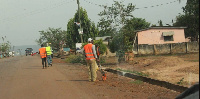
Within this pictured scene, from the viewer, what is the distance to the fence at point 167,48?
26547mm

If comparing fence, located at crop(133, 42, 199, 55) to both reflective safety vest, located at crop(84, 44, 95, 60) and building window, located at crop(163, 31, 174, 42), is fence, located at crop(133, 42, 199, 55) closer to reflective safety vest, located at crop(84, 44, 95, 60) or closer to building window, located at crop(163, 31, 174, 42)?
building window, located at crop(163, 31, 174, 42)

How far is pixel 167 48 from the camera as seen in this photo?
27.5 meters

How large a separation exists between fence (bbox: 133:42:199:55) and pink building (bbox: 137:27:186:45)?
490cm

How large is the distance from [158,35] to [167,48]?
6.49 meters

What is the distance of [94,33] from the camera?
47.8 m

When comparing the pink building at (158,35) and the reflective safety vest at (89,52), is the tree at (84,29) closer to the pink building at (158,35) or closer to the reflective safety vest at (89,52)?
the pink building at (158,35)

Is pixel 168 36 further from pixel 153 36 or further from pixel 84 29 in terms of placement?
pixel 84 29

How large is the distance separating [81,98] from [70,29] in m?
39.5

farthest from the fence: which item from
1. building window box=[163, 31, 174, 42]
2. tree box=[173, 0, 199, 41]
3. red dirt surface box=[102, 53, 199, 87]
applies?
red dirt surface box=[102, 53, 199, 87]

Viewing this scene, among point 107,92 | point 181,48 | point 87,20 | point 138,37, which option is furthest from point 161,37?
point 107,92

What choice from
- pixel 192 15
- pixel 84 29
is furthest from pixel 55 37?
pixel 192 15

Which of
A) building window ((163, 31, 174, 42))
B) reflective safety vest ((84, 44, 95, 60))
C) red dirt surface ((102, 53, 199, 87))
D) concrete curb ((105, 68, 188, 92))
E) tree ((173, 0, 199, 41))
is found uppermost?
tree ((173, 0, 199, 41))

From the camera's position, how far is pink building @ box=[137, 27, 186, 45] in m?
33.6

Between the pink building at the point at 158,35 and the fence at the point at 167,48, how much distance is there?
4.90m
